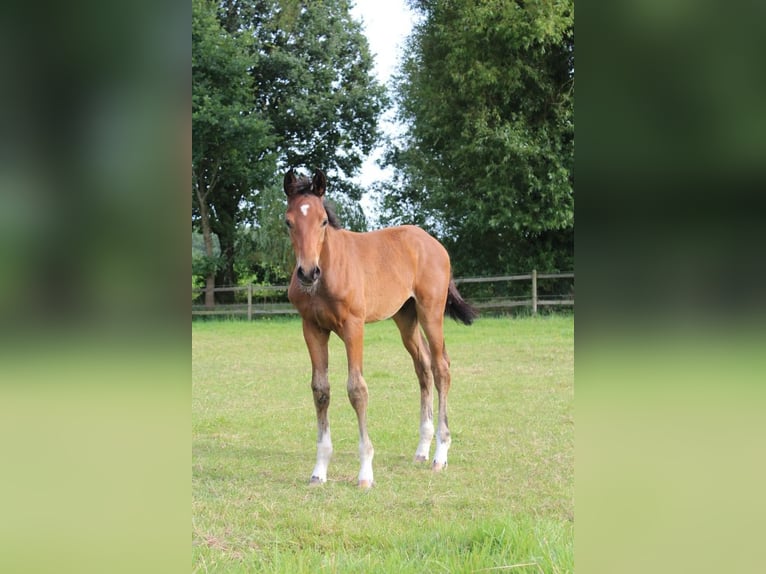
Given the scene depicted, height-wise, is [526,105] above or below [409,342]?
above

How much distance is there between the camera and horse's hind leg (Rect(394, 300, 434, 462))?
5.76 metres

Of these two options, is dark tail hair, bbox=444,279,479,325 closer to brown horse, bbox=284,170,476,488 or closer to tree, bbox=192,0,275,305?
brown horse, bbox=284,170,476,488

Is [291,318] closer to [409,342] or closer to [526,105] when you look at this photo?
[526,105]

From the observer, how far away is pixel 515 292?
61.1ft

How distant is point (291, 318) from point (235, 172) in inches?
240

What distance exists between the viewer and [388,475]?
17.2 feet

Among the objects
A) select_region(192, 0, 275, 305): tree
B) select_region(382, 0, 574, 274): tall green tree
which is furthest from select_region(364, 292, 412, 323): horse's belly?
select_region(192, 0, 275, 305): tree

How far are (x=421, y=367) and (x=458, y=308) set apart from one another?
0.85 metres

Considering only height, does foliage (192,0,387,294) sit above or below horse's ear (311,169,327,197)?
above

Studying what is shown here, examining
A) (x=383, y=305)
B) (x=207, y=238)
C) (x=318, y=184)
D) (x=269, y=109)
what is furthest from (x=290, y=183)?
(x=269, y=109)

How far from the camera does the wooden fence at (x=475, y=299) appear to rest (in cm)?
1728

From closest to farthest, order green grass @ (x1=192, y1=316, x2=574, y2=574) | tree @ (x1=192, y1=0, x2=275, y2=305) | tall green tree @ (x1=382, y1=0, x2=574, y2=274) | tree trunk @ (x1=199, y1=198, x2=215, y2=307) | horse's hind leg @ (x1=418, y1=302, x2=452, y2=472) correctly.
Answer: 1. green grass @ (x1=192, y1=316, x2=574, y2=574)
2. horse's hind leg @ (x1=418, y1=302, x2=452, y2=472)
3. tall green tree @ (x1=382, y1=0, x2=574, y2=274)
4. tree trunk @ (x1=199, y1=198, x2=215, y2=307)
5. tree @ (x1=192, y1=0, x2=275, y2=305)
